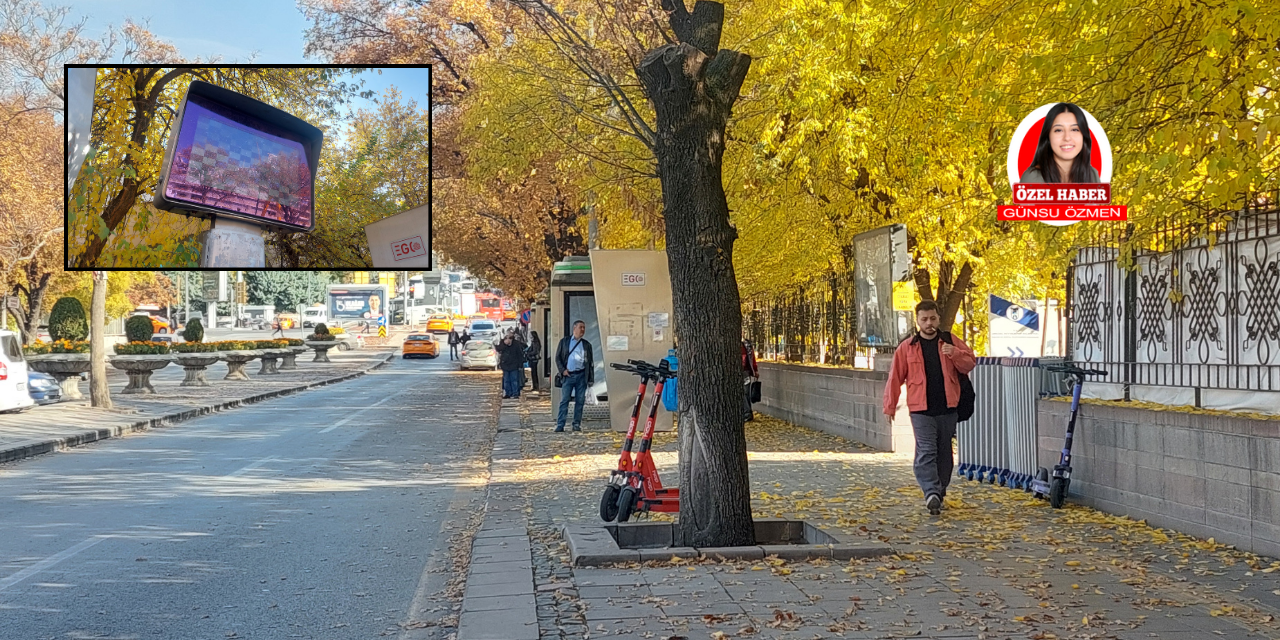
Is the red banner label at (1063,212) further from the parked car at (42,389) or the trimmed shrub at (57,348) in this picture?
the trimmed shrub at (57,348)

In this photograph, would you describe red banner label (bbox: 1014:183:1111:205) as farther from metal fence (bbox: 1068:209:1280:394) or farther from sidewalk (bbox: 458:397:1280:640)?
sidewalk (bbox: 458:397:1280:640)

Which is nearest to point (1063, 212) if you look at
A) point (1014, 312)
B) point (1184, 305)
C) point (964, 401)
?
point (1184, 305)

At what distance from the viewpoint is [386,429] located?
21.0 metres

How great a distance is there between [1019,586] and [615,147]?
12603mm

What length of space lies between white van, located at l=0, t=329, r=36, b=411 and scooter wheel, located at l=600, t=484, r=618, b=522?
52.5ft

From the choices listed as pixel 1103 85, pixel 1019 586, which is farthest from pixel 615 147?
pixel 1019 586

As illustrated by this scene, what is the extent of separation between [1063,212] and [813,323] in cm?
1075

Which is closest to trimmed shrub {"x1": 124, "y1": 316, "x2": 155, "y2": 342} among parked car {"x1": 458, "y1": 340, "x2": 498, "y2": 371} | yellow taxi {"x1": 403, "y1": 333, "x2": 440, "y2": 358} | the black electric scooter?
parked car {"x1": 458, "y1": 340, "x2": 498, "y2": 371}

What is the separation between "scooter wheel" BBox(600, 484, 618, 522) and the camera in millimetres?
9047

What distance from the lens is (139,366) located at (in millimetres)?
30359

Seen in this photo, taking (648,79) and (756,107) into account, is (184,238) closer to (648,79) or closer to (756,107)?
(756,107)

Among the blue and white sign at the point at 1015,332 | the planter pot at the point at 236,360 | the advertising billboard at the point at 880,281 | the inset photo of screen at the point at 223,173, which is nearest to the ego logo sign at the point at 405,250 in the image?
the inset photo of screen at the point at 223,173

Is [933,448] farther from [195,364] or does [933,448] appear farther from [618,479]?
[195,364]

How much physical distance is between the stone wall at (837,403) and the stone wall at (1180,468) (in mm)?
4479
